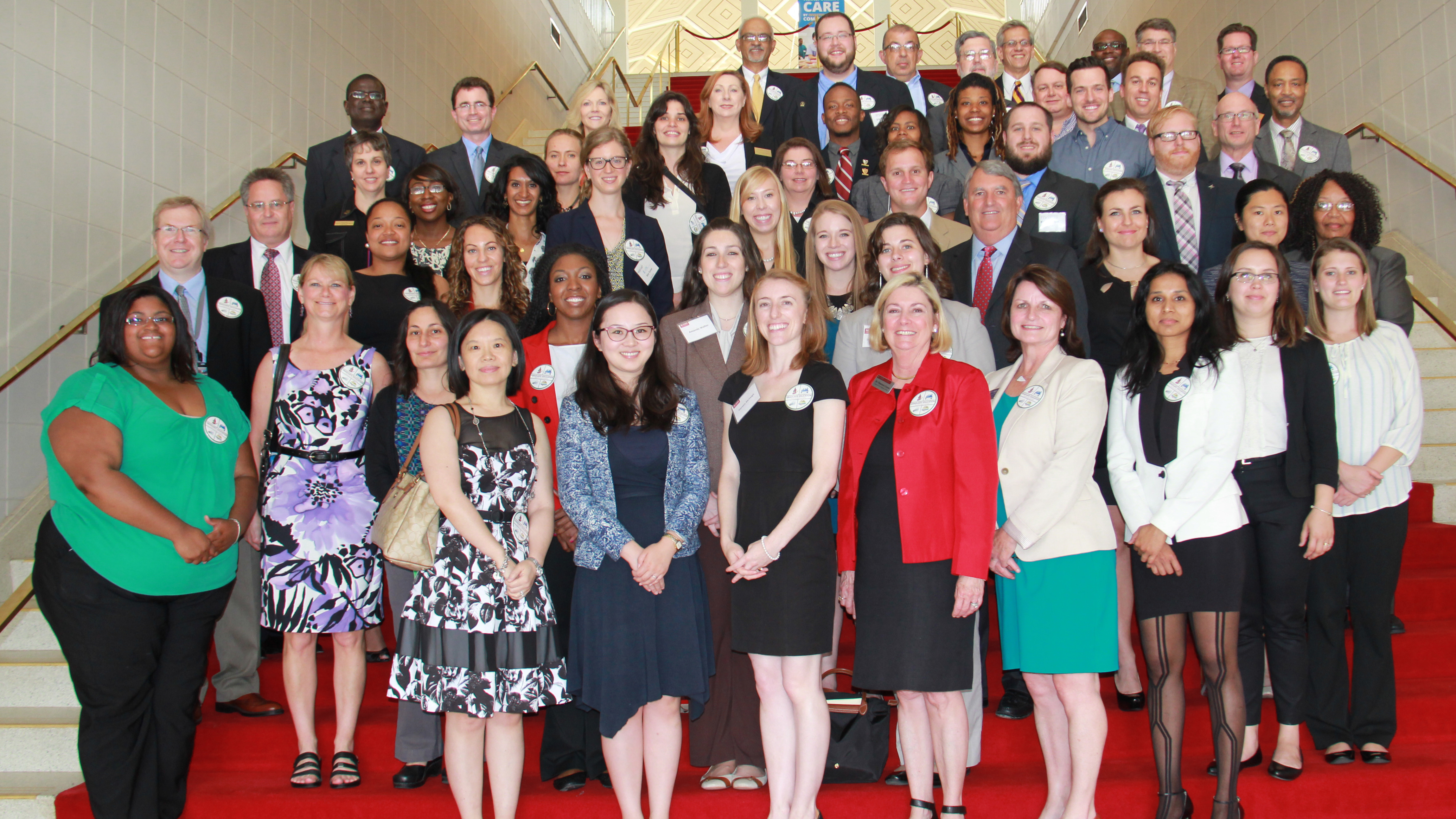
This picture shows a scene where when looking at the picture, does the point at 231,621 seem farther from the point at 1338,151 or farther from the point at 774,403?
the point at 1338,151

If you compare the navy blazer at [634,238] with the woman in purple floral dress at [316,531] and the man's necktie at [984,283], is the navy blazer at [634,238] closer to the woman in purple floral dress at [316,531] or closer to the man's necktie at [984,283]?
the woman in purple floral dress at [316,531]

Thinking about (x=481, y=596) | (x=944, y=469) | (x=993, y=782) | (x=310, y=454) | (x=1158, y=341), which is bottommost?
(x=993, y=782)

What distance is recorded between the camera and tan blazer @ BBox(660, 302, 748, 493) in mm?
3219

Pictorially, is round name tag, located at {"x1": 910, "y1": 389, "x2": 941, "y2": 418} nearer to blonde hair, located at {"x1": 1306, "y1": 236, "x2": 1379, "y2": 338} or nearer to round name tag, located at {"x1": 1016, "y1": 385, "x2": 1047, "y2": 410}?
round name tag, located at {"x1": 1016, "y1": 385, "x2": 1047, "y2": 410}

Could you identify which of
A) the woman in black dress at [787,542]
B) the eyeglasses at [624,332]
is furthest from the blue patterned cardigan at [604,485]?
the eyeglasses at [624,332]

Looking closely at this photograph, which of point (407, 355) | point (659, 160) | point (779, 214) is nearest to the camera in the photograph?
point (407, 355)

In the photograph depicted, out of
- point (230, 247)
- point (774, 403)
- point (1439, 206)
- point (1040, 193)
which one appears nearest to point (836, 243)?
point (774, 403)

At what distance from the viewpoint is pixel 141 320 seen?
10.2 feet

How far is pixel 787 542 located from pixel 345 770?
167 centimetres

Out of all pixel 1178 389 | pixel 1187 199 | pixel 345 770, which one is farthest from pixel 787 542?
pixel 1187 199

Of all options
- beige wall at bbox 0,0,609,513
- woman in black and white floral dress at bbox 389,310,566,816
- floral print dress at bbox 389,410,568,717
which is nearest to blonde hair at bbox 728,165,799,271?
woman in black and white floral dress at bbox 389,310,566,816

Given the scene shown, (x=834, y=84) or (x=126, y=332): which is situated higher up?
(x=834, y=84)

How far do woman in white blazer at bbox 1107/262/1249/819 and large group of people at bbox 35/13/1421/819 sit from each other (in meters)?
0.01

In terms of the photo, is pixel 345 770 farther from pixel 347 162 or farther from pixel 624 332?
pixel 347 162
